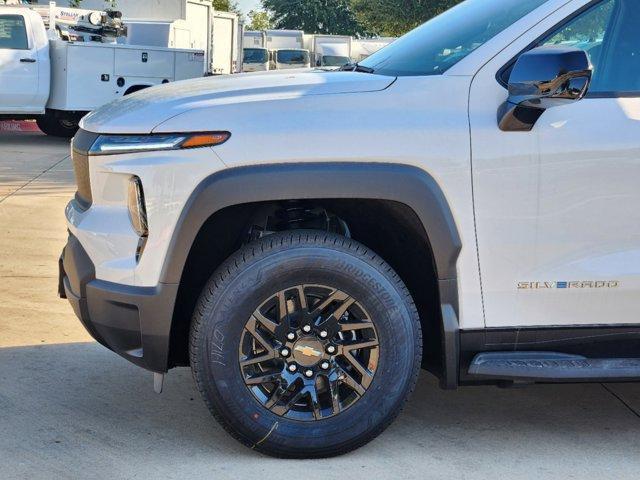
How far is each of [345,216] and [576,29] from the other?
1121 millimetres

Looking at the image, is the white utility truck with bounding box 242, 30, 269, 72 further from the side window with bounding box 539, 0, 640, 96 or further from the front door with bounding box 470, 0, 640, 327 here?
A: the front door with bounding box 470, 0, 640, 327

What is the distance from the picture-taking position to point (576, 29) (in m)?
3.70

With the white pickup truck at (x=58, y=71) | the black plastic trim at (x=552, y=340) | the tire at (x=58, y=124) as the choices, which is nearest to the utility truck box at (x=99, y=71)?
the white pickup truck at (x=58, y=71)

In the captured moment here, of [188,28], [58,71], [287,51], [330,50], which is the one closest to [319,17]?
[330,50]

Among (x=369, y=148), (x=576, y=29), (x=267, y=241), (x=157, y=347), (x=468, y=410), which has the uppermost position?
(x=576, y=29)

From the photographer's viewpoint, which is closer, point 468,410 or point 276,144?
point 276,144

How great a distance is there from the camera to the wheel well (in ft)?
12.3

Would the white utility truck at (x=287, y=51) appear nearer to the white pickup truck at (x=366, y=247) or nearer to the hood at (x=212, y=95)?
the hood at (x=212, y=95)

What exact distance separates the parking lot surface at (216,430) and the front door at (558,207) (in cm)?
60

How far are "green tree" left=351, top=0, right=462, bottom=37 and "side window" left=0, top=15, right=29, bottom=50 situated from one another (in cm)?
2860

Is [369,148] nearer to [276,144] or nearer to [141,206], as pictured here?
[276,144]

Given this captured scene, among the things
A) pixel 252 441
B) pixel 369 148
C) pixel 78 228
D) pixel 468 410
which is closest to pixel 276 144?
pixel 369 148

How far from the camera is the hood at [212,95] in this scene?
3574 millimetres

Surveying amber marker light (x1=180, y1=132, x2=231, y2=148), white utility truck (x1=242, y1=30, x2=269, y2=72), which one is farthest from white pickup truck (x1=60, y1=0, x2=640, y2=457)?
white utility truck (x1=242, y1=30, x2=269, y2=72)
